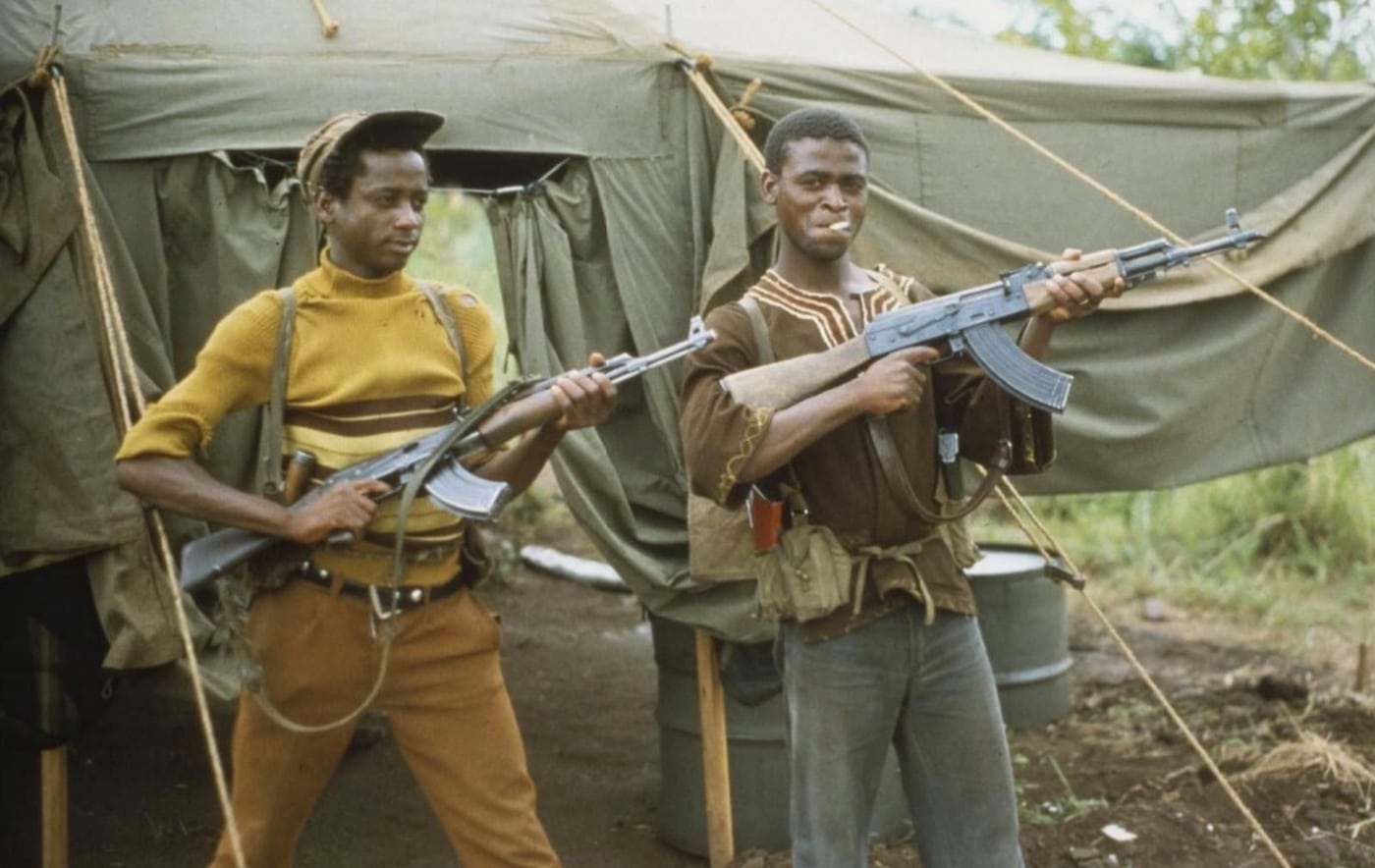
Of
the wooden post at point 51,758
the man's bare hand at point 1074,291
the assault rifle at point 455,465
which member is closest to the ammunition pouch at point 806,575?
the assault rifle at point 455,465

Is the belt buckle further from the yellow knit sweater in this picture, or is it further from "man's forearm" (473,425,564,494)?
"man's forearm" (473,425,564,494)

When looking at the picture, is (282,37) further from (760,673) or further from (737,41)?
(760,673)

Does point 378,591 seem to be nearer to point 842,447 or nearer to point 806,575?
point 806,575

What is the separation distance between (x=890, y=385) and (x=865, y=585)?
1.31 feet

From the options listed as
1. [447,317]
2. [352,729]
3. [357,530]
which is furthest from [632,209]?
[352,729]

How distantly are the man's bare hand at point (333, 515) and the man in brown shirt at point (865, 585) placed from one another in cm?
A: 64

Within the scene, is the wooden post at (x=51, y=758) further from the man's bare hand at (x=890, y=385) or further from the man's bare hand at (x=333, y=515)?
the man's bare hand at (x=890, y=385)

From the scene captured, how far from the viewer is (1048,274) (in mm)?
3059

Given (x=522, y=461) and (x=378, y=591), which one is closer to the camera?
(x=378, y=591)

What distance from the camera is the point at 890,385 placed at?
9.31ft

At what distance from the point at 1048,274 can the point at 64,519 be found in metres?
2.64

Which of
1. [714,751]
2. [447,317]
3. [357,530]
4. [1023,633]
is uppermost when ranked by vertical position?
[447,317]

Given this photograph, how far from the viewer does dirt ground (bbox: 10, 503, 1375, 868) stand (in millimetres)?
4785

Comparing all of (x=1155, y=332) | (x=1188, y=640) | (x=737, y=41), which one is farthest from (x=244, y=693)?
(x=1188, y=640)
